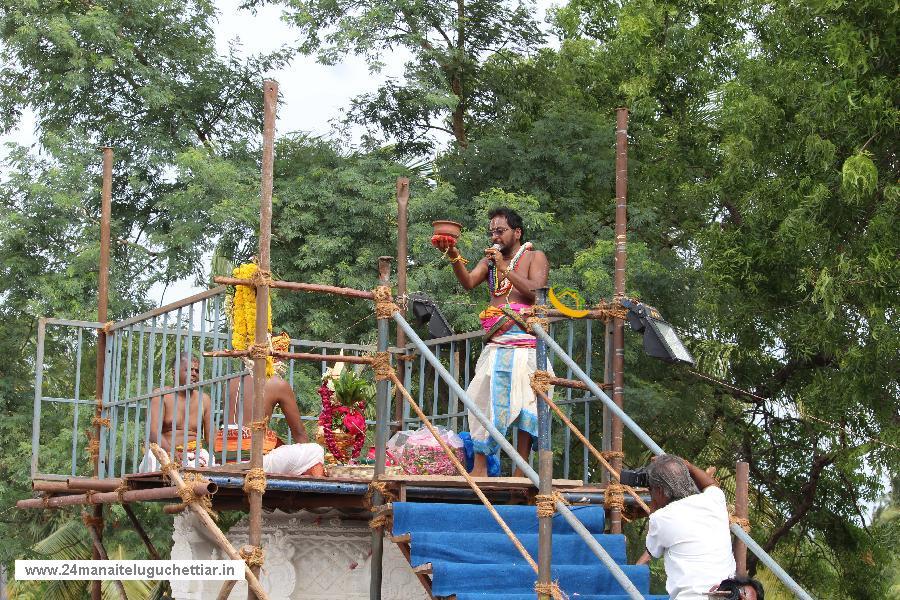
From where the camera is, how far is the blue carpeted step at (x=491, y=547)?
7.39 meters

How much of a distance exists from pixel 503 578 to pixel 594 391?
1.36 m

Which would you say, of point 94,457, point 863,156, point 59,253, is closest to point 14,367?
point 59,253

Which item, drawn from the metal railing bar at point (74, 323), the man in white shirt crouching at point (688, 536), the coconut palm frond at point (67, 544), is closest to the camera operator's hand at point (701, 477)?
the man in white shirt crouching at point (688, 536)

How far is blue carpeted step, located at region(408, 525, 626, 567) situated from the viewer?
24.2 ft

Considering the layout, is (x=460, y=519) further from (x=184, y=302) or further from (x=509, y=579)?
(x=184, y=302)

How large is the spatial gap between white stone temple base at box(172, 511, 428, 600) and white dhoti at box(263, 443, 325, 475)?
1.51 ft

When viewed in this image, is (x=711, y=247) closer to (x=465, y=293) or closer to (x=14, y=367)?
(x=465, y=293)

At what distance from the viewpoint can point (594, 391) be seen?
8.17m

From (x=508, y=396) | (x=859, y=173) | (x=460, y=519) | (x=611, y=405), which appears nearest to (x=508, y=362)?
(x=508, y=396)

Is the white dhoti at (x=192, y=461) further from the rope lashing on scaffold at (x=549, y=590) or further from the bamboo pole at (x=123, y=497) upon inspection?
the rope lashing on scaffold at (x=549, y=590)

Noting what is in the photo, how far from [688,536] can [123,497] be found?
407cm

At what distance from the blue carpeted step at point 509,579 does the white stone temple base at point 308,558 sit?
98 centimetres

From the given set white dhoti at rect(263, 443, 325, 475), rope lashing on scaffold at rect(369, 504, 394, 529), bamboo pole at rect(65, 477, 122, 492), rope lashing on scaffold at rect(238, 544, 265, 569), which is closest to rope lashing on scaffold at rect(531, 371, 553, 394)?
rope lashing on scaffold at rect(369, 504, 394, 529)

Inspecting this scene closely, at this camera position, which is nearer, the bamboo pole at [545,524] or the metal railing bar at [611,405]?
the bamboo pole at [545,524]
